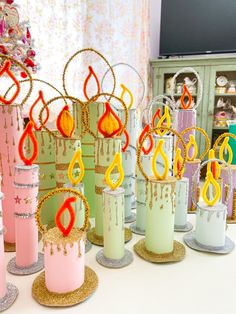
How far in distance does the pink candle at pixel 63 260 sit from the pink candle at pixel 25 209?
0.09 m

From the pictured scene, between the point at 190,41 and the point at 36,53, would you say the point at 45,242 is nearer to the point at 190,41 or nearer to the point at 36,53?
the point at 36,53

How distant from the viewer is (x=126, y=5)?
2500 millimetres

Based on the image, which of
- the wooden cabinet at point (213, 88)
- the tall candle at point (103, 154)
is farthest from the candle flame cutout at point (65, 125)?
the wooden cabinet at point (213, 88)

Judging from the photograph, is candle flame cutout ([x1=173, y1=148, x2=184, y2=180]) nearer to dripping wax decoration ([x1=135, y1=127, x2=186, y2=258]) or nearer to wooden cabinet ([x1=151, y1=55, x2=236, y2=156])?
dripping wax decoration ([x1=135, y1=127, x2=186, y2=258])

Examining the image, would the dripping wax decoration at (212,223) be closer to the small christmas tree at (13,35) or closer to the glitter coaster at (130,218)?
the glitter coaster at (130,218)

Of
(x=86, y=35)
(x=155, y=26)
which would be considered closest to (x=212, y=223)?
(x=86, y=35)

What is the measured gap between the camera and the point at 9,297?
2.01 feet

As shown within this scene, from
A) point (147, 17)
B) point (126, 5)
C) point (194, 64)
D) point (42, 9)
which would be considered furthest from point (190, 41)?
point (42, 9)

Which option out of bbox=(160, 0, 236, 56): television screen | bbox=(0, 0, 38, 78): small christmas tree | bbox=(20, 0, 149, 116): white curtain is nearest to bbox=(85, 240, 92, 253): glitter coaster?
bbox=(0, 0, 38, 78): small christmas tree

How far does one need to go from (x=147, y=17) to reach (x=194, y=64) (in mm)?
657

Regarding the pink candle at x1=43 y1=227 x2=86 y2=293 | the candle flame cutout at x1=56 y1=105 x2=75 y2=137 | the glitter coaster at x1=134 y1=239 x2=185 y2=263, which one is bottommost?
the glitter coaster at x1=134 y1=239 x2=185 y2=263

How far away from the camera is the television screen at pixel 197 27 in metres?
2.76

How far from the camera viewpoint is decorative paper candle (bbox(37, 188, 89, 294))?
596 mm

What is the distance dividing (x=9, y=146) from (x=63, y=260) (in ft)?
1.09
